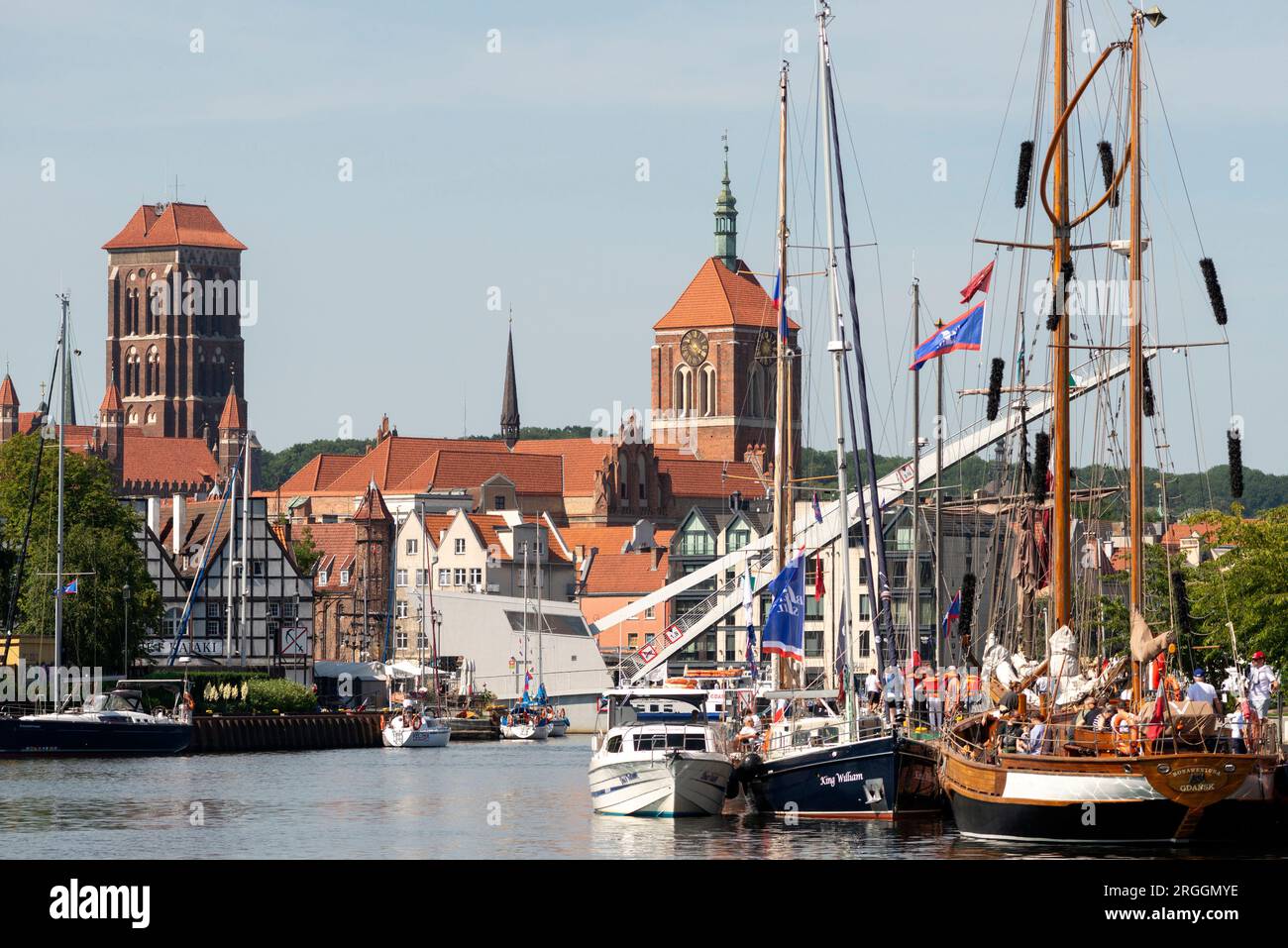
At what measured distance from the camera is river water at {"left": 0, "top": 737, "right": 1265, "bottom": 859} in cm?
3712

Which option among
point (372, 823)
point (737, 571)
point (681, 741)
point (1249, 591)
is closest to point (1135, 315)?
point (681, 741)

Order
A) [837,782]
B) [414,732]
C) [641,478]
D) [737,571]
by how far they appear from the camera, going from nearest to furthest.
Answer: [837,782], [414,732], [737,571], [641,478]

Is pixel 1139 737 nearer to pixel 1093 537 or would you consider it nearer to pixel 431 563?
pixel 1093 537

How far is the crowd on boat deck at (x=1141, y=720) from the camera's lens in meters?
31.2

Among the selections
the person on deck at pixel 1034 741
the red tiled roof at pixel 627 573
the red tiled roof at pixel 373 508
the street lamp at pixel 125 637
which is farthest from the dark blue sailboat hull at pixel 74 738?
the red tiled roof at pixel 627 573

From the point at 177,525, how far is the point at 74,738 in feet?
161

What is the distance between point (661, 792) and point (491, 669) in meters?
86.6

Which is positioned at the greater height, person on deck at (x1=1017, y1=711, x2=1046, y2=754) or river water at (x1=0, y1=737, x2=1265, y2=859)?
person on deck at (x1=1017, y1=711, x2=1046, y2=754)

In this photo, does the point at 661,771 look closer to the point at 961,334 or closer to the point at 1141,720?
the point at 961,334

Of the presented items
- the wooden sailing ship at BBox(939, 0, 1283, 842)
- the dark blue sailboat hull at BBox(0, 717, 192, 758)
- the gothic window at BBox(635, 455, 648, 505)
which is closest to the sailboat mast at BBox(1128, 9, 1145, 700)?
the wooden sailing ship at BBox(939, 0, 1283, 842)

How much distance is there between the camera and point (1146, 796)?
30.8 meters

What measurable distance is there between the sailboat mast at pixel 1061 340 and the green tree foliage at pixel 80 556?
5320 cm

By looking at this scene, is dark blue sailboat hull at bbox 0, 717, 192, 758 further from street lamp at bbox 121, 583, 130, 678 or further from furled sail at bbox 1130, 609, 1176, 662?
furled sail at bbox 1130, 609, 1176, 662

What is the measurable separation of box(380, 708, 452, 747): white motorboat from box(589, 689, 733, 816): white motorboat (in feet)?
160
